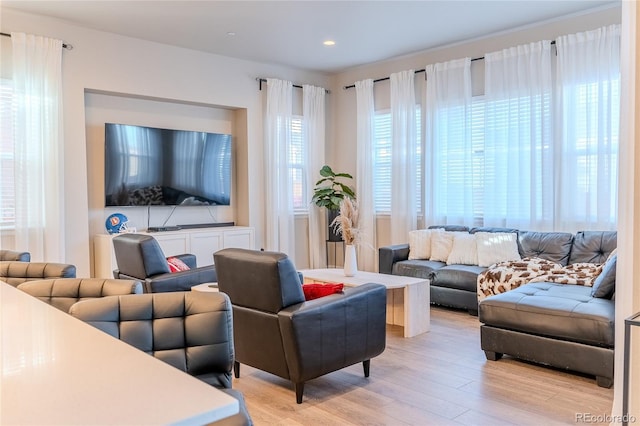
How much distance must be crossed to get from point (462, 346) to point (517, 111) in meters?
3.04

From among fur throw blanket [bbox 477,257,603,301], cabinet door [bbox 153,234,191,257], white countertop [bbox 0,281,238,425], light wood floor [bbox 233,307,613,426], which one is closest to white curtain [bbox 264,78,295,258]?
cabinet door [bbox 153,234,191,257]

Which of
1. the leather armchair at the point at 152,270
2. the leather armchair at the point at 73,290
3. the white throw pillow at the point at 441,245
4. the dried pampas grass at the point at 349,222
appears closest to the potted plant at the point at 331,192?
the white throw pillow at the point at 441,245

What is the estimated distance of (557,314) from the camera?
322cm

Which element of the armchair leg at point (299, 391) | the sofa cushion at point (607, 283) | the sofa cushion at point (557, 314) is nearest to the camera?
the armchair leg at point (299, 391)

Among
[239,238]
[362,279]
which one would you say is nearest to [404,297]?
[362,279]

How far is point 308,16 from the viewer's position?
5148 millimetres

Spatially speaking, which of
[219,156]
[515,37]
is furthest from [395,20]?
[219,156]

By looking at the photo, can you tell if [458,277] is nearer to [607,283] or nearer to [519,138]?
[607,283]

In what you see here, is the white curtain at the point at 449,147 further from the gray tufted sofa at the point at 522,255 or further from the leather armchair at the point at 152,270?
the leather armchair at the point at 152,270

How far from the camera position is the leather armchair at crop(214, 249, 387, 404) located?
9.18 feet

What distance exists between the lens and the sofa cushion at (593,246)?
4.56 metres

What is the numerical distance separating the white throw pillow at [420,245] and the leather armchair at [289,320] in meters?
2.68

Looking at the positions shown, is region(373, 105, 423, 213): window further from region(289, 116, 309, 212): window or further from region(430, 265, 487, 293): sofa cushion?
region(430, 265, 487, 293): sofa cushion

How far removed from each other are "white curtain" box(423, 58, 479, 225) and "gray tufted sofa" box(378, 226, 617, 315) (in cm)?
66
